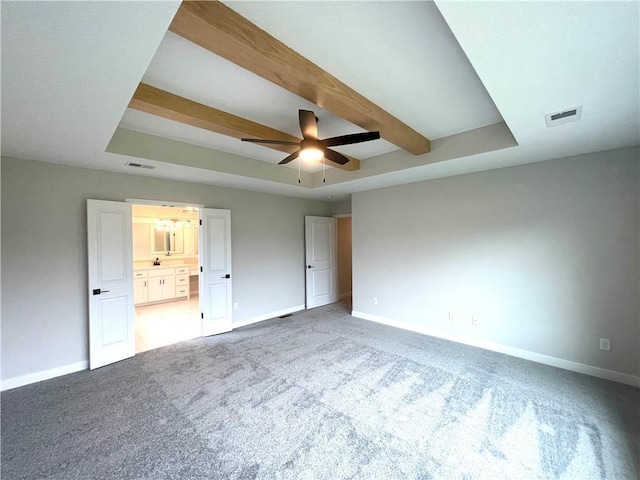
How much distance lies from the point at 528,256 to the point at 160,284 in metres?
7.40

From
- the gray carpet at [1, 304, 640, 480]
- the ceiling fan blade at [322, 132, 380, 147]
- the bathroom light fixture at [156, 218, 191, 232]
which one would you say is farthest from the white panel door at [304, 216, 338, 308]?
the bathroom light fixture at [156, 218, 191, 232]

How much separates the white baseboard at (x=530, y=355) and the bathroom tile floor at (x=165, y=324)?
3446mm

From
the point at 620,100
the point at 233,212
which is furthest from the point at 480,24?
the point at 233,212

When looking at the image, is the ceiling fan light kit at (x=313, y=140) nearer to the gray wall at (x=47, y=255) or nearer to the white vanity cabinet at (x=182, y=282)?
the gray wall at (x=47, y=255)

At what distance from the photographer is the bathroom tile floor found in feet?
13.3

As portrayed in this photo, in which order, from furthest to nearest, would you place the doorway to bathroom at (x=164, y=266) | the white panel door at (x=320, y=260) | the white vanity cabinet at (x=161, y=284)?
the white vanity cabinet at (x=161, y=284)
the white panel door at (x=320, y=260)
the doorway to bathroom at (x=164, y=266)

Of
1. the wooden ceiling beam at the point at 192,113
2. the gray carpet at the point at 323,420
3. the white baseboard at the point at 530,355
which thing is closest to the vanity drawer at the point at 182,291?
the gray carpet at the point at 323,420

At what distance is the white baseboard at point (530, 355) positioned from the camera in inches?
107

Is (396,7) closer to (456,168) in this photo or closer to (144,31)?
(144,31)

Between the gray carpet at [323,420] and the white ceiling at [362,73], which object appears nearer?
the white ceiling at [362,73]

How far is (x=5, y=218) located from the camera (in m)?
2.77

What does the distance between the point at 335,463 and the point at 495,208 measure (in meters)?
3.43

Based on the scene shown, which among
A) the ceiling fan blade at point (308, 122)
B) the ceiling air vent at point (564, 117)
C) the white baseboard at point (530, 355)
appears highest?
the ceiling fan blade at point (308, 122)

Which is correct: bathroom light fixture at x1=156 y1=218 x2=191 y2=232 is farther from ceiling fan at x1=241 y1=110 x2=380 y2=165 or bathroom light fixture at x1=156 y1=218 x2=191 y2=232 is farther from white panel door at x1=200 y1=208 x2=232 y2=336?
ceiling fan at x1=241 y1=110 x2=380 y2=165
